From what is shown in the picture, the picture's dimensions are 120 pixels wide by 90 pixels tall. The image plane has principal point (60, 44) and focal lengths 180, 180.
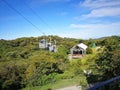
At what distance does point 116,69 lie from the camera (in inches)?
398

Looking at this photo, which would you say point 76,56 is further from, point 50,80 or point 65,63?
point 50,80

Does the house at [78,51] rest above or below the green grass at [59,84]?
above

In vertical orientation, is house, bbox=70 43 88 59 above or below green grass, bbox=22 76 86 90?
above

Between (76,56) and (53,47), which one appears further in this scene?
(53,47)

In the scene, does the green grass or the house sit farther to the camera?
the house

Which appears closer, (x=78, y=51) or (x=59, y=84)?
(x=59, y=84)

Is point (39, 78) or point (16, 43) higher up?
point (16, 43)

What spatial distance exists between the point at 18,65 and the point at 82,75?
26.3 ft

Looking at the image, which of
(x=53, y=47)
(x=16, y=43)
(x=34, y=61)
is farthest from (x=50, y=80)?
(x=16, y=43)

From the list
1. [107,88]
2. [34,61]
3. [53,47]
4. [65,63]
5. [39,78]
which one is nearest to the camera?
[107,88]

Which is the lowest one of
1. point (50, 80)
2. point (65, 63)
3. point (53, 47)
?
point (50, 80)

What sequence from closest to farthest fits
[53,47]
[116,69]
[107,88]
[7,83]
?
[107,88], [116,69], [7,83], [53,47]

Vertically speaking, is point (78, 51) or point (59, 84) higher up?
point (78, 51)

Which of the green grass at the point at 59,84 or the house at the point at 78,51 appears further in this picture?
the house at the point at 78,51
